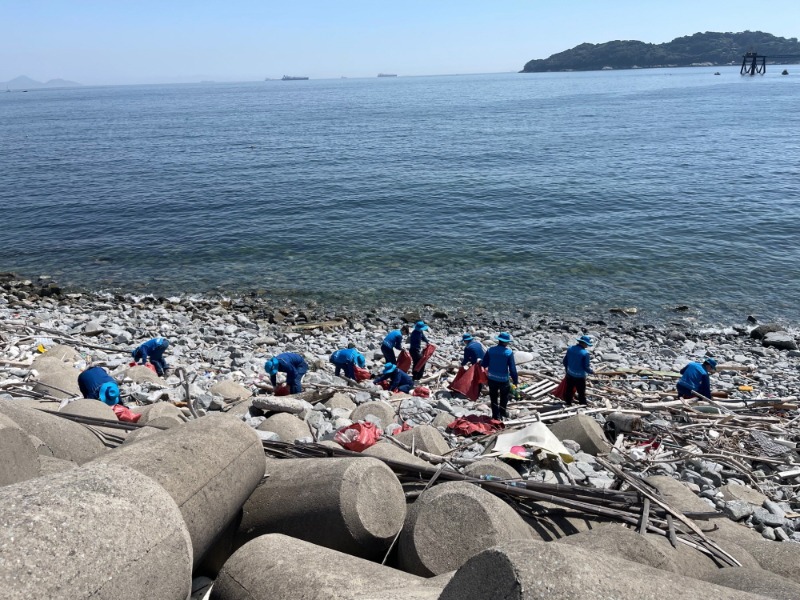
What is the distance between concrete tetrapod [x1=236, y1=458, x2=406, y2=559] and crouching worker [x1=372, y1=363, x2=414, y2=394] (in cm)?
838

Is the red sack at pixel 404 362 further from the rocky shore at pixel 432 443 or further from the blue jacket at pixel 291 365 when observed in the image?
the blue jacket at pixel 291 365

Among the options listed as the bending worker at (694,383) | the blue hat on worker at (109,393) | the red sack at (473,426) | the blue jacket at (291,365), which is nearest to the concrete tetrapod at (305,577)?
the red sack at (473,426)

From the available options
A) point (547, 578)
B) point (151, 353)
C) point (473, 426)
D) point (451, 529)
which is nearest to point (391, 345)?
point (473, 426)

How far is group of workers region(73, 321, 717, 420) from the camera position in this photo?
11727mm

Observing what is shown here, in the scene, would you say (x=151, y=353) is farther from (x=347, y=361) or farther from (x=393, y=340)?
Result: (x=393, y=340)

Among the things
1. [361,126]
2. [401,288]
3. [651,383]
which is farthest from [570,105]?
[651,383]

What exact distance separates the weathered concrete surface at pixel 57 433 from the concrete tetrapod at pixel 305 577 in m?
2.69

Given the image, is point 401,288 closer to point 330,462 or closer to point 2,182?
point 330,462

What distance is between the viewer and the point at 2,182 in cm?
4675

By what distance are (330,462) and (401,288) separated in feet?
64.1

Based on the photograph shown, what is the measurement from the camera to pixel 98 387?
11500 mm

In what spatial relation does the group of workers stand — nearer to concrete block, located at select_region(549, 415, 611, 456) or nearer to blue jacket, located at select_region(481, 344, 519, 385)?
blue jacket, located at select_region(481, 344, 519, 385)

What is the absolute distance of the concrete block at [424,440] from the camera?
8.76 m

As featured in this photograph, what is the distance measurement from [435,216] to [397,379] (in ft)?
71.6
